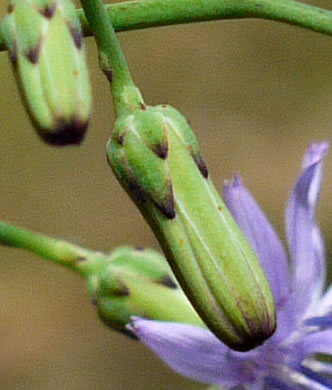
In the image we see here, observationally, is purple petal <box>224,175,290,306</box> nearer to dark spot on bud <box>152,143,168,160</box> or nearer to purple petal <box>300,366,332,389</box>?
purple petal <box>300,366,332,389</box>

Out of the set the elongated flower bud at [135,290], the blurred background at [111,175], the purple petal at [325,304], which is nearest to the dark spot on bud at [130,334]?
the elongated flower bud at [135,290]

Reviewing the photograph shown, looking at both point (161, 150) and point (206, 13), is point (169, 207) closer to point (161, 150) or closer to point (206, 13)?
point (161, 150)

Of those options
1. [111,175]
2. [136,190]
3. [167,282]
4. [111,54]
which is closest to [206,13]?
[111,54]

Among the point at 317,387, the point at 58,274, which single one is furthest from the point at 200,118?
the point at 317,387

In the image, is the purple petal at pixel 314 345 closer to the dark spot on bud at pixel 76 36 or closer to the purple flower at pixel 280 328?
the purple flower at pixel 280 328

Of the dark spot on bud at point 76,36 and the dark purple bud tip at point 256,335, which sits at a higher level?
the dark spot on bud at point 76,36

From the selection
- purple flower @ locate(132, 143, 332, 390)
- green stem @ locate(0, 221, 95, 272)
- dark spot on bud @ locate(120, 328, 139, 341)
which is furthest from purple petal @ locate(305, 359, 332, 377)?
green stem @ locate(0, 221, 95, 272)
